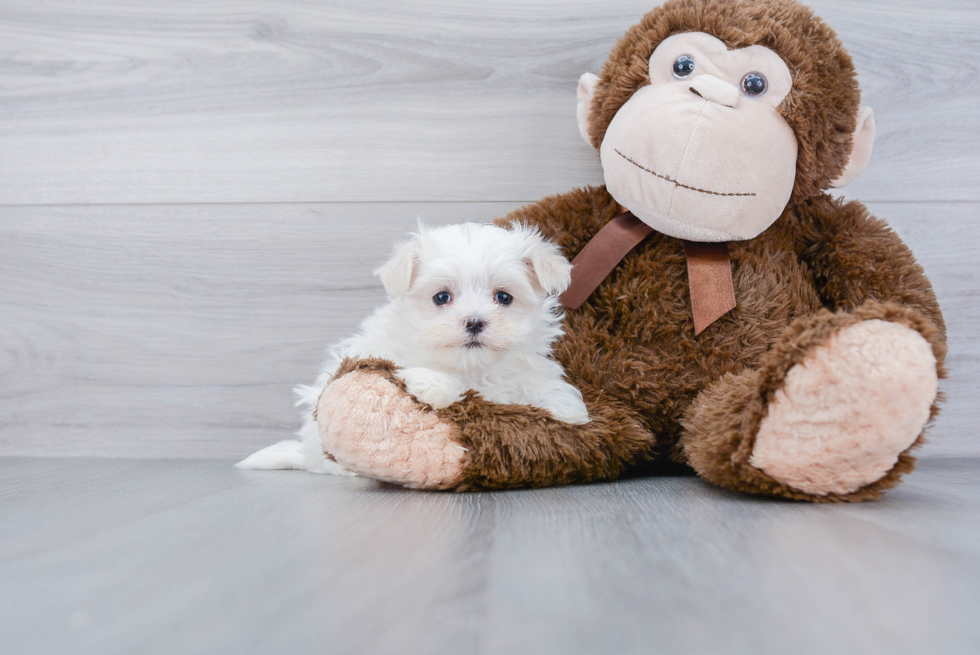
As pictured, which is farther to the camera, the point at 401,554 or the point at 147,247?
the point at 147,247

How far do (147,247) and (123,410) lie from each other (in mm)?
323

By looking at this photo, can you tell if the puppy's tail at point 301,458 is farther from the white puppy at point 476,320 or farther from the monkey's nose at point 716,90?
the monkey's nose at point 716,90

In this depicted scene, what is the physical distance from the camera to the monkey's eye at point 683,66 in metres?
0.97

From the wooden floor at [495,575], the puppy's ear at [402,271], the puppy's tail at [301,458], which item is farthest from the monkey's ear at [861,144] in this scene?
the puppy's tail at [301,458]

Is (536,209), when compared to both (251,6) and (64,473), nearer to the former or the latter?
(251,6)

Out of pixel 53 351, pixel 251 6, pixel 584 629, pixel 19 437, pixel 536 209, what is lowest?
pixel 584 629

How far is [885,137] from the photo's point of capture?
1251mm

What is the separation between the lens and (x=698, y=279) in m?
0.98

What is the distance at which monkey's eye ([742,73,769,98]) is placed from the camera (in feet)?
3.10

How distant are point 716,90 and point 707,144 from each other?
87 millimetres

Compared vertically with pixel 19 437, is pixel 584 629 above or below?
below

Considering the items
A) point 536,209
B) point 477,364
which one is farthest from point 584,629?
point 536,209

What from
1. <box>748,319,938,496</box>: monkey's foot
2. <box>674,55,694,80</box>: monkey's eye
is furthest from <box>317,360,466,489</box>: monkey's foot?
<box>674,55,694,80</box>: monkey's eye

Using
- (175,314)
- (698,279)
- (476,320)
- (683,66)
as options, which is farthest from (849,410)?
(175,314)
